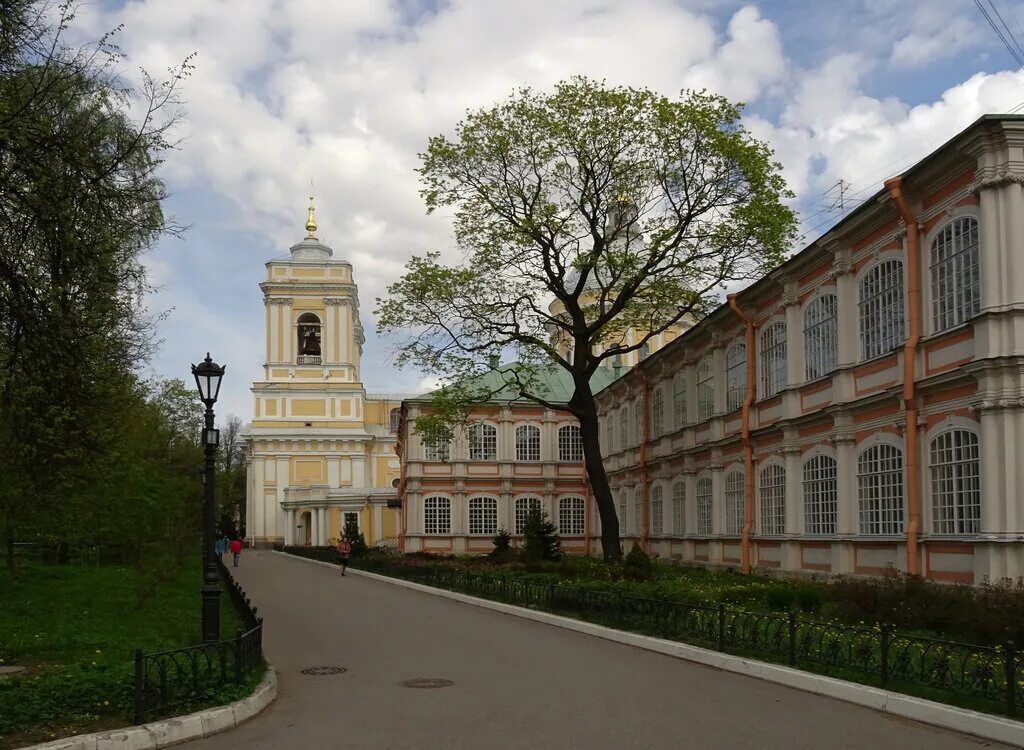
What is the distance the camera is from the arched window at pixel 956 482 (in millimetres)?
18672

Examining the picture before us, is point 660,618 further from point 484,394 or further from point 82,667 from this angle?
point 484,394

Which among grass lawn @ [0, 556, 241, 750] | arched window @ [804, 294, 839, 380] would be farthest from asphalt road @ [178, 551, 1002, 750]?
arched window @ [804, 294, 839, 380]

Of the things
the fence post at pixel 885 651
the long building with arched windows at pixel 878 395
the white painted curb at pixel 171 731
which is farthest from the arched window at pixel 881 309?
the white painted curb at pixel 171 731

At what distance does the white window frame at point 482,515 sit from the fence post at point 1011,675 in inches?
1639

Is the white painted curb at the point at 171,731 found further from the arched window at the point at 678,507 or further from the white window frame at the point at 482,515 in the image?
the white window frame at the point at 482,515

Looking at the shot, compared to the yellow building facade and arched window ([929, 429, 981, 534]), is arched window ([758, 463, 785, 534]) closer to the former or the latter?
arched window ([929, 429, 981, 534])

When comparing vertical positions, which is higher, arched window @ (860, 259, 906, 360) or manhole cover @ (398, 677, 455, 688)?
arched window @ (860, 259, 906, 360)

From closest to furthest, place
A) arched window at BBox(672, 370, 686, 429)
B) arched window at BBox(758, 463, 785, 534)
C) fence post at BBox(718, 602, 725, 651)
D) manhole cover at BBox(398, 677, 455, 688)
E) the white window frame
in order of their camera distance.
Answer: manhole cover at BBox(398, 677, 455, 688) → fence post at BBox(718, 602, 725, 651) → arched window at BBox(758, 463, 785, 534) → arched window at BBox(672, 370, 686, 429) → the white window frame

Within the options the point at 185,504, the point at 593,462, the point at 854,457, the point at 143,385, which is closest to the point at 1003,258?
the point at 854,457

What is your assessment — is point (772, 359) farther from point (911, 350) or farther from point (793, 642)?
point (793, 642)

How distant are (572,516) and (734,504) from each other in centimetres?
2120

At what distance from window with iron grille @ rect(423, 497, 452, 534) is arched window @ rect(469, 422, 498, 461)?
A: 2.53m

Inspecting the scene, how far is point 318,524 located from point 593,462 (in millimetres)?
43810

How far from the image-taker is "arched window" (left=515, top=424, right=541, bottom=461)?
51.2 m
